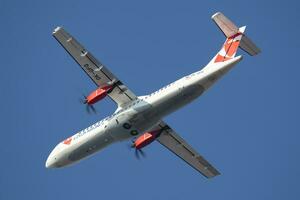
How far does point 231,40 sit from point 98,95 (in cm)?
1131

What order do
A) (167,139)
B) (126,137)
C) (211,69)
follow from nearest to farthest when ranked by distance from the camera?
(211,69), (126,137), (167,139)

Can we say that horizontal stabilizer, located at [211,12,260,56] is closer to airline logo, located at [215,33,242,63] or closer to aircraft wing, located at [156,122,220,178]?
airline logo, located at [215,33,242,63]

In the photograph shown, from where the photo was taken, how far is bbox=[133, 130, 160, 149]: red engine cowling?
5675 centimetres

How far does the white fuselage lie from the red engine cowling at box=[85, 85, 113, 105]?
186 cm

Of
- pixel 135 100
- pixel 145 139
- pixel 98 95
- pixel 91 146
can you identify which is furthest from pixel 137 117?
pixel 91 146

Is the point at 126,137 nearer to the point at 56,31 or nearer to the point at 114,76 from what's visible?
the point at 114,76

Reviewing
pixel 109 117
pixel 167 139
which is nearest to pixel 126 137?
pixel 109 117

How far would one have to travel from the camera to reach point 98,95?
5300 cm

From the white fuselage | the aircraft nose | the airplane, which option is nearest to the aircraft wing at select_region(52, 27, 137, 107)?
the airplane

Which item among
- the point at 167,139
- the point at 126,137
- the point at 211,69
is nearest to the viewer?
the point at 211,69

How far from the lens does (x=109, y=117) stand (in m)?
54.2

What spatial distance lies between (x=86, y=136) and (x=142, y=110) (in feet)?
20.3

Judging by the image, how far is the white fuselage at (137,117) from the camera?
50312 mm

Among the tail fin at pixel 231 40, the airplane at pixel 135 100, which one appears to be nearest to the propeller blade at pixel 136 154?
the airplane at pixel 135 100
